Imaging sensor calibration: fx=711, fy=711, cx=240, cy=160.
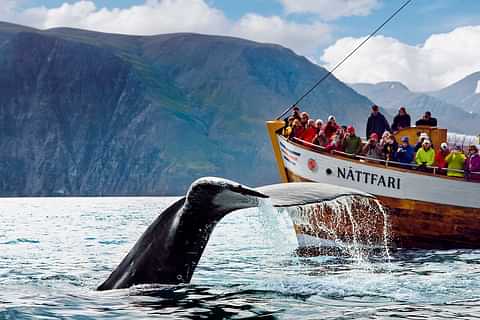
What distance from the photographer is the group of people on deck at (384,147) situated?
15.3 m

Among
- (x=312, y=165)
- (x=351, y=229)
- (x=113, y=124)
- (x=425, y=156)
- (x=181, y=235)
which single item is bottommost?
(x=351, y=229)

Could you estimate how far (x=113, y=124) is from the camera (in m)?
158

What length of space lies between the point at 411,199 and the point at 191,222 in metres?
10.7

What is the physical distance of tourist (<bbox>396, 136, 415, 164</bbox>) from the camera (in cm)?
1563

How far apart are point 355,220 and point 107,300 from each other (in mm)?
10146

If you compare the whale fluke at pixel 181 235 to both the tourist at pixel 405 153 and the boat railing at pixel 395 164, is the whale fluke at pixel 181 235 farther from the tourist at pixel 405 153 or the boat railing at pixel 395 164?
the tourist at pixel 405 153

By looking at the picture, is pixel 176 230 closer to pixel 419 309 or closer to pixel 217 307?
pixel 217 307

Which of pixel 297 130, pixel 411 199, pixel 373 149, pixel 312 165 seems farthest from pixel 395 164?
pixel 297 130

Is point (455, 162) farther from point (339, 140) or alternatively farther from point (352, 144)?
point (339, 140)

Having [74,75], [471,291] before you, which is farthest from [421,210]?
[74,75]

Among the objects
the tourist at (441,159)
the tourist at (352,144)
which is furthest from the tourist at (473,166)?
the tourist at (352,144)

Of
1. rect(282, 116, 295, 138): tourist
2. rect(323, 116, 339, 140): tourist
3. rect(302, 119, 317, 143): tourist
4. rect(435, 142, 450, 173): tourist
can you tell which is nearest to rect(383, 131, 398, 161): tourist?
rect(435, 142, 450, 173): tourist

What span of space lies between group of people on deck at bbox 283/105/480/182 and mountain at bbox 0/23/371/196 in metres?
129

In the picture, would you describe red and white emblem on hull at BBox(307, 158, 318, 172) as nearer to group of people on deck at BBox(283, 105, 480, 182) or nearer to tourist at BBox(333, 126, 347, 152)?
group of people on deck at BBox(283, 105, 480, 182)
